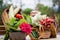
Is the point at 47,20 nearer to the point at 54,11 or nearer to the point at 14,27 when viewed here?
the point at 14,27

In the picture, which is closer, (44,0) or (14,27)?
(14,27)

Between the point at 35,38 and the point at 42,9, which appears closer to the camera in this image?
the point at 35,38

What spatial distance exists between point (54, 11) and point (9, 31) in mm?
1299

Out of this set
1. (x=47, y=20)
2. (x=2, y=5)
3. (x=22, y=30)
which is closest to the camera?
(x=22, y=30)

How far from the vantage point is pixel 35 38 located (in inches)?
33.3

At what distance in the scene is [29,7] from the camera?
6.39 ft

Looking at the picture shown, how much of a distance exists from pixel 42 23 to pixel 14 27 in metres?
0.21

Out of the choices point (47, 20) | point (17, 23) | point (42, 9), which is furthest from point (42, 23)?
point (42, 9)

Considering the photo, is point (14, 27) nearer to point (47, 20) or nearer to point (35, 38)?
point (35, 38)

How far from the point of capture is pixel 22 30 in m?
0.77

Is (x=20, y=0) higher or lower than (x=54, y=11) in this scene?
higher

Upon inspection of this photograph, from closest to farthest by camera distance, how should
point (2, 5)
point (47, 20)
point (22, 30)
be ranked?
point (22, 30), point (47, 20), point (2, 5)

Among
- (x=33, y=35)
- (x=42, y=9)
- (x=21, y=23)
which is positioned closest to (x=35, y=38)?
(x=33, y=35)

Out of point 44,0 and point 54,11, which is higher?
point 44,0
